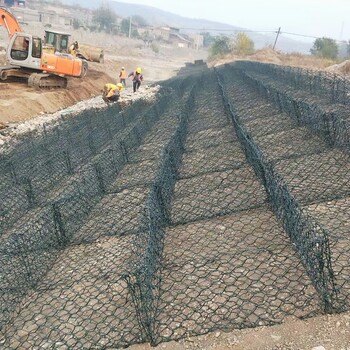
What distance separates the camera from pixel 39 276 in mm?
5355

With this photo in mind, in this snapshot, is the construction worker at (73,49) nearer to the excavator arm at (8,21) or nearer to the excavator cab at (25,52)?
the excavator arm at (8,21)

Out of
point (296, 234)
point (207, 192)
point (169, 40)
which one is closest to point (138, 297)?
point (296, 234)

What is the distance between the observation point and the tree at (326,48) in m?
52.1

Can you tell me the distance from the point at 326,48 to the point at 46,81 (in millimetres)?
44593

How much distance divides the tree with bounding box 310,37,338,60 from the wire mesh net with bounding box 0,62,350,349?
45146mm

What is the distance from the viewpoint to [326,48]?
53.0 meters

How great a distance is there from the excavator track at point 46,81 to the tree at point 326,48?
39989 millimetres

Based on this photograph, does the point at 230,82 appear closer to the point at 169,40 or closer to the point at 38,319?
the point at 38,319

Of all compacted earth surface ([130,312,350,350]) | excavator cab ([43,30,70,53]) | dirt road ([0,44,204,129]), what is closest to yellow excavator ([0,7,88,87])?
dirt road ([0,44,204,129])

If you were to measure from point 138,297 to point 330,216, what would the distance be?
9.99 feet

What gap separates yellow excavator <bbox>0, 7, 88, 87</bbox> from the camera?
55.2 feet

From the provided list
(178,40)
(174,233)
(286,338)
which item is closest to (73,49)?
(174,233)

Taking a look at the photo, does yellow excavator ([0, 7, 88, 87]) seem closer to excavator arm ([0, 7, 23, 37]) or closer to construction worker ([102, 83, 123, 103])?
excavator arm ([0, 7, 23, 37])

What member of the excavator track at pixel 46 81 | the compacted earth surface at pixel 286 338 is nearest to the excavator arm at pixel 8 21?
the excavator track at pixel 46 81
